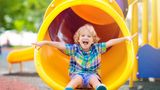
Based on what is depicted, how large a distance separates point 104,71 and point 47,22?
3.18 ft

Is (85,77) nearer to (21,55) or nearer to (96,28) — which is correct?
(96,28)

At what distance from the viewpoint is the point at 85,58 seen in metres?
3.74

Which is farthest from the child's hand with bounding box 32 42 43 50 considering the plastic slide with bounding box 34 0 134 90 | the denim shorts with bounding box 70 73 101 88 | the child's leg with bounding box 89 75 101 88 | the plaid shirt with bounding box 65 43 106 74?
the child's leg with bounding box 89 75 101 88

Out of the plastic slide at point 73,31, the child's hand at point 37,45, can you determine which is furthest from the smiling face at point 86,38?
the child's hand at point 37,45

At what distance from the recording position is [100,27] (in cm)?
474

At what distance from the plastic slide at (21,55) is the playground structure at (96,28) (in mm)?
2231

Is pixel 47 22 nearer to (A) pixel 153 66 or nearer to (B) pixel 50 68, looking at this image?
(B) pixel 50 68

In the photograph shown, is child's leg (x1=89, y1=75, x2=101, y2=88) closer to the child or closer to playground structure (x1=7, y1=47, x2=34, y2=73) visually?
the child

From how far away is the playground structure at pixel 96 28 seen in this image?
3605 millimetres

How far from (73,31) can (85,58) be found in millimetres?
1038

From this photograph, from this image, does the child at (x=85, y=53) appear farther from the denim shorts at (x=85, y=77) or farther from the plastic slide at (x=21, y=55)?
the plastic slide at (x=21, y=55)

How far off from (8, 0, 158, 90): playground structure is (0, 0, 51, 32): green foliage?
1790 centimetres

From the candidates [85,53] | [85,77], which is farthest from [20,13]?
[85,77]

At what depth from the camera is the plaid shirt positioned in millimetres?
3711
